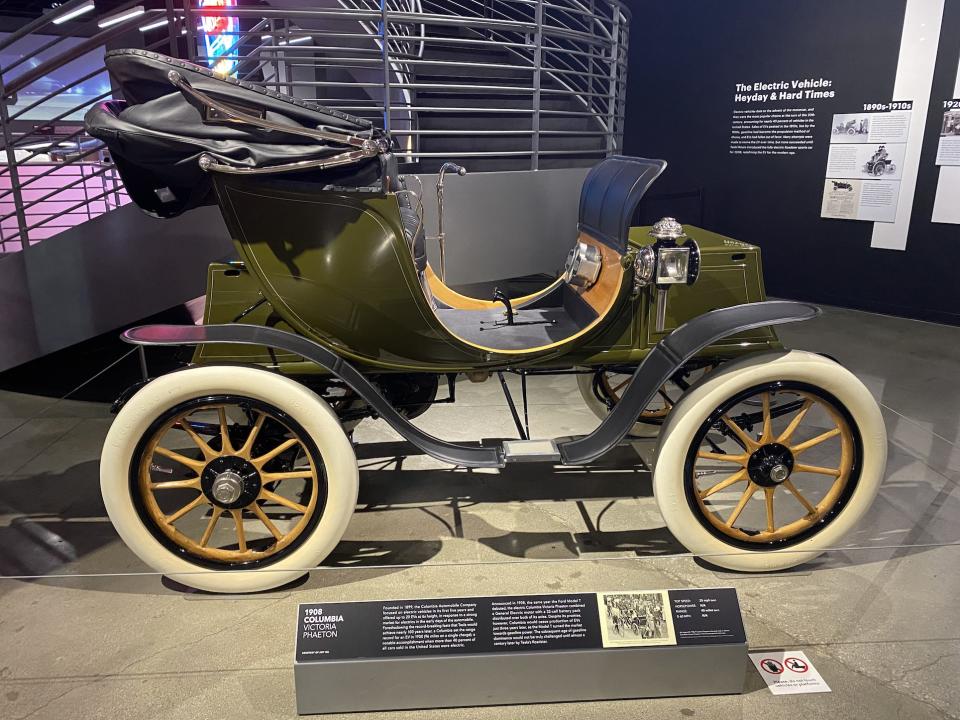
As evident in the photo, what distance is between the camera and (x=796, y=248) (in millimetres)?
5816

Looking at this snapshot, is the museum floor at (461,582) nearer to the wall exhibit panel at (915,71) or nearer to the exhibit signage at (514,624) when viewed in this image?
the exhibit signage at (514,624)

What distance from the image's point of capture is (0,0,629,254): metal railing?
372cm

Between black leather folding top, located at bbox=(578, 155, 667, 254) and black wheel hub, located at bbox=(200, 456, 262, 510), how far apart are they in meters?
1.42

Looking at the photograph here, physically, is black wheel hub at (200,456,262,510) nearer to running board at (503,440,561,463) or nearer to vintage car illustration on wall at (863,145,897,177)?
running board at (503,440,561,463)

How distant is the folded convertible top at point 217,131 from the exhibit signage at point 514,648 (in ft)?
3.96

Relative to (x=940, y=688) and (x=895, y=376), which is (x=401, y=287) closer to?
(x=940, y=688)

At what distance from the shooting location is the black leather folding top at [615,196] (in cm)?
→ 228

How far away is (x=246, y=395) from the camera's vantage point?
6.46ft

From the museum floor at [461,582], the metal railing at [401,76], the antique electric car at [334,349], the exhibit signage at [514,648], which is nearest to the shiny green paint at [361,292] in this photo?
the antique electric car at [334,349]

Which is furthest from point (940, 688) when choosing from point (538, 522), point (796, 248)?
point (796, 248)

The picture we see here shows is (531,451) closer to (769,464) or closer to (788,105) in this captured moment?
(769,464)

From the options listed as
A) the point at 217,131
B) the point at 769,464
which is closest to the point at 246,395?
the point at 217,131

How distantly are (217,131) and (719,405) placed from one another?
170 cm

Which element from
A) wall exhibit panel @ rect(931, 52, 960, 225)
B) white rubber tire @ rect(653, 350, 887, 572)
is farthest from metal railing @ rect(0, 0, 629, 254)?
wall exhibit panel @ rect(931, 52, 960, 225)
